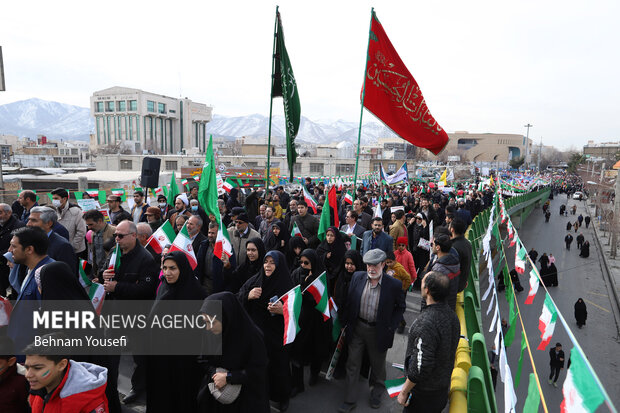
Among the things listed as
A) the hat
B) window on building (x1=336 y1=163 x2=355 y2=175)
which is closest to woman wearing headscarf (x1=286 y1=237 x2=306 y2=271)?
the hat

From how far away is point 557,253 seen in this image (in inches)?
1385

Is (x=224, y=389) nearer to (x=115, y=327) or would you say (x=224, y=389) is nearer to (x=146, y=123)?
(x=115, y=327)

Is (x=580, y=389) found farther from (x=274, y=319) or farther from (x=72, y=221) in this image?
(x=72, y=221)

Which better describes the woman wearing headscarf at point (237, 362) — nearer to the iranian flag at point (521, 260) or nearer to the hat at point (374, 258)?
the hat at point (374, 258)

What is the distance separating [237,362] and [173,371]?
3.02 feet

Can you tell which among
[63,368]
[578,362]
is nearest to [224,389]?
[63,368]

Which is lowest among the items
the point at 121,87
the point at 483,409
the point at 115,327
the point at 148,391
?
the point at 148,391

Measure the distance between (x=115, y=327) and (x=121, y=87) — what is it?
10953 centimetres

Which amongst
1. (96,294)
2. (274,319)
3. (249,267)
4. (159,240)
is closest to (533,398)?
(274,319)

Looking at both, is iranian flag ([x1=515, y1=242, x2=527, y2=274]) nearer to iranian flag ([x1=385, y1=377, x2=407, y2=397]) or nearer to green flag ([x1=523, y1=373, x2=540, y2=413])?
iranian flag ([x1=385, y1=377, x2=407, y2=397])

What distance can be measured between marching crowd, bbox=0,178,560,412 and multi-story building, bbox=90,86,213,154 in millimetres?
95216

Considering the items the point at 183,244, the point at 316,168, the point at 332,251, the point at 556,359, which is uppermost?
the point at 183,244

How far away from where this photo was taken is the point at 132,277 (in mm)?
4066

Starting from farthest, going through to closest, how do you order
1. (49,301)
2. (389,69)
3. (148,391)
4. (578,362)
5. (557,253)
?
(557,253), (389,69), (148,391), (49,301), (578,362)
